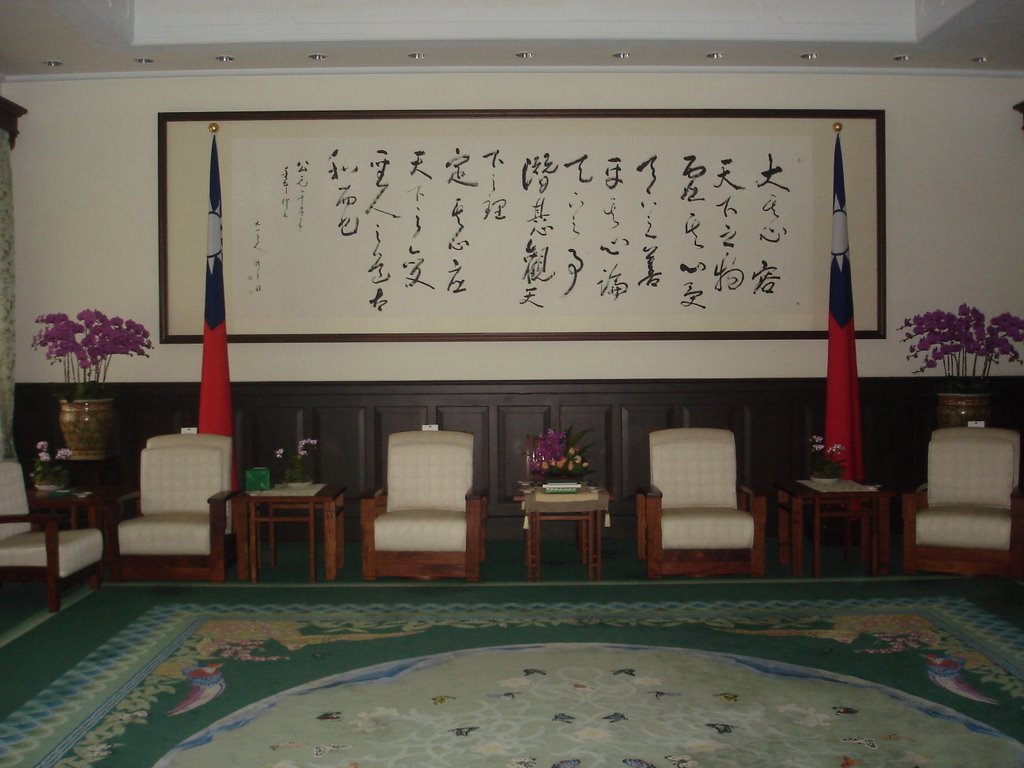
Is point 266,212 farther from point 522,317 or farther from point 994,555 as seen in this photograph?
point 994,555

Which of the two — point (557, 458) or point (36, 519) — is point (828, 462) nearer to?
point (557, 458)

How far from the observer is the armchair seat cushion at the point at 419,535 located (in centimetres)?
606

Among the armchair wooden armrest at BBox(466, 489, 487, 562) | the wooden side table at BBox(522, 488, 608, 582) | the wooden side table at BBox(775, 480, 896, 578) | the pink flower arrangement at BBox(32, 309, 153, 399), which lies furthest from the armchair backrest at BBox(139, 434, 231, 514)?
the wooden side table at BBox(775, 480, 896, 578)

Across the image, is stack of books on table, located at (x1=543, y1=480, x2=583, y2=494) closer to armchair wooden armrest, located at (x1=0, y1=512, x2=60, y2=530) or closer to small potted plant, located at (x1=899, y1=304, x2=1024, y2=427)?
small potted plant, located at (x1=899, y1=304, x2=1024, y2=427)

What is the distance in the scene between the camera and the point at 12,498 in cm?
580

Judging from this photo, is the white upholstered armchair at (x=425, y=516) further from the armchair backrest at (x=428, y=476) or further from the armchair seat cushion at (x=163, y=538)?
the armchair seat cushion at (x=163, y=538)

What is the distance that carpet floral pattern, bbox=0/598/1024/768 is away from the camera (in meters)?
3.68

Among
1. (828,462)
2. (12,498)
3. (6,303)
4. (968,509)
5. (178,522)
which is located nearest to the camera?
(12,498)

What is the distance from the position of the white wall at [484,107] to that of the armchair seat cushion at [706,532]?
1.72 metres

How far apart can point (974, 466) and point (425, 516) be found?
3.67 meters

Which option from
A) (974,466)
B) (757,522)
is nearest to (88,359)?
(757,522)

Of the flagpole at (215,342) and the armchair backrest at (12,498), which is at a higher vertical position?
the flagpole at (215,342)

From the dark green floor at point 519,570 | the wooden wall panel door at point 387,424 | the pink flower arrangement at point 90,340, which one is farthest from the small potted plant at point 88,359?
the wooden wall panel door at point 387,424

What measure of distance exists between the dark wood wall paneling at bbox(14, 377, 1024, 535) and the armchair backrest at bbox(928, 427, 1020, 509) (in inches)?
42.1
